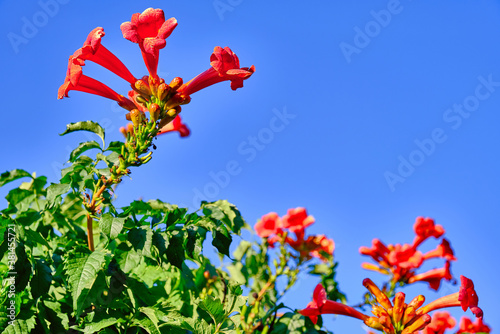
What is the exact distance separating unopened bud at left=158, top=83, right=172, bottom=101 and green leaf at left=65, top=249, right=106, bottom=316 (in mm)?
817

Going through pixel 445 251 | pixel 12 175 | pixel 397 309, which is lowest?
pixel 397 309

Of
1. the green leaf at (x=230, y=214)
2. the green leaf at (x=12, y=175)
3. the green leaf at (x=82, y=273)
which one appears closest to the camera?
the green leaf at (x=82, y=273)

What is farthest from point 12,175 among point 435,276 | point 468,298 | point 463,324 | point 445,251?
point 463,324

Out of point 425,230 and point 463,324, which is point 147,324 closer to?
point 425,230

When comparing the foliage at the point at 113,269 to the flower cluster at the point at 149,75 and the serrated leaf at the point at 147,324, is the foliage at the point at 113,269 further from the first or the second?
the flower cluster at the point at 149,75

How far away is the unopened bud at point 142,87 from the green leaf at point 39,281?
3.14 ft

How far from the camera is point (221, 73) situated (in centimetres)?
228

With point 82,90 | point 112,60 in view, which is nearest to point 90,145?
point 82,90

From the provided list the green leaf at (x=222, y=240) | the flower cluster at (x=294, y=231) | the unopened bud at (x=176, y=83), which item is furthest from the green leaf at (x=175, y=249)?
the flower cluster at (x=294, y=231)

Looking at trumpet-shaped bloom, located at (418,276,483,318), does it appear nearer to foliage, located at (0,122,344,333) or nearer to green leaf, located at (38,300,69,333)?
foliage, located at (0,122,344,333)

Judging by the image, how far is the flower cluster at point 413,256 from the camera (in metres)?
4.88

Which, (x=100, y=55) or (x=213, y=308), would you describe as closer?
(x=213, y=308)

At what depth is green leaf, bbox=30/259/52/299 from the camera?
2.05 m

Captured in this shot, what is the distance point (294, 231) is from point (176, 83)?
8.99 ft
